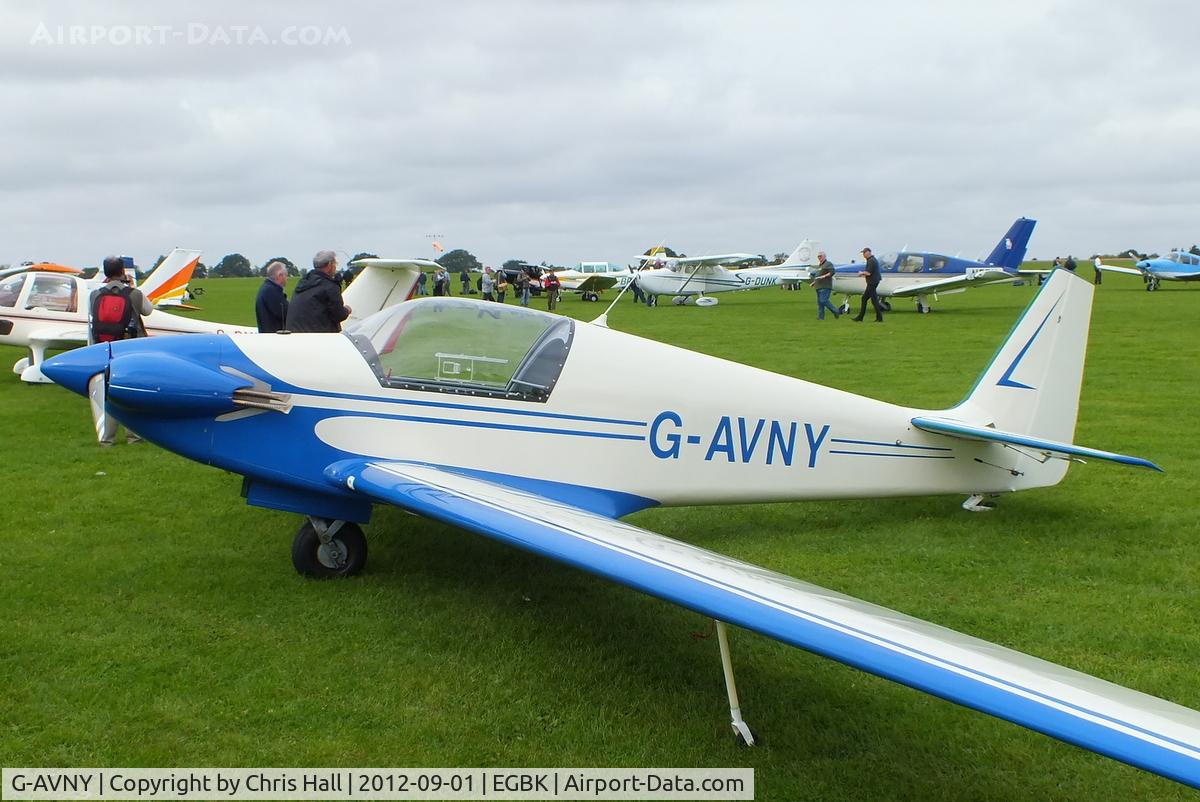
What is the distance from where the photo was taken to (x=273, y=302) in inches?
341

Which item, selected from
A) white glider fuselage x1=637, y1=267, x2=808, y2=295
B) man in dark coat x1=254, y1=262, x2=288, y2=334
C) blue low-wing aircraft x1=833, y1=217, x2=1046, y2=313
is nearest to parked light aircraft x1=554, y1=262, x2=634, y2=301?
white glider fuselage x1=637, y1=267, x2=808, y2=295

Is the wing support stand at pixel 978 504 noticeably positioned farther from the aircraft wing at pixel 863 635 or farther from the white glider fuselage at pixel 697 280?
the white glider fuselage at pixel 697 280

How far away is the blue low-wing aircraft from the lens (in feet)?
92.6

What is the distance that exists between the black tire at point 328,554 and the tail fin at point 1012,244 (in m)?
30.4

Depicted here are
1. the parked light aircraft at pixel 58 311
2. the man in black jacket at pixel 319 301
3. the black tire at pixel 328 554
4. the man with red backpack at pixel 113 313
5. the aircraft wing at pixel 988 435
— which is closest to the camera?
the black tire at pixel 328 554

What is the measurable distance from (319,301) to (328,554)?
2909 millimetres

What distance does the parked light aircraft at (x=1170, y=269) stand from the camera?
3866 centimetres

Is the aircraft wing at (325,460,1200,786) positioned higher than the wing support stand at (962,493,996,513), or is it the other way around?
the aircraft wing at (325,460,1200,786)

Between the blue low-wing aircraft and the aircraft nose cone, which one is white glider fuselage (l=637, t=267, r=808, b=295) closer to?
the blue low-wing aircraft

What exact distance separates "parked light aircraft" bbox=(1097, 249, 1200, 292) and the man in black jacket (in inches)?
1584

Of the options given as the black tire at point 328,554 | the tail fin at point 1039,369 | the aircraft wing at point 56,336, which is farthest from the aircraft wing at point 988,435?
the aircraft wing at point 56,336

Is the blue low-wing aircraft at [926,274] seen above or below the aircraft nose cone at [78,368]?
above

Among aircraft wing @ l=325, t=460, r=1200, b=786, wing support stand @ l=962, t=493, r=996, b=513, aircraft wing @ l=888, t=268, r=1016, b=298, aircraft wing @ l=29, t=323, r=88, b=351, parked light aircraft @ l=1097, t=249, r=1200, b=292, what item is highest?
parked light aircraft @ l=1097, t=249, r=1200, b=292

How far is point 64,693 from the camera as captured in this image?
12.4 ft
